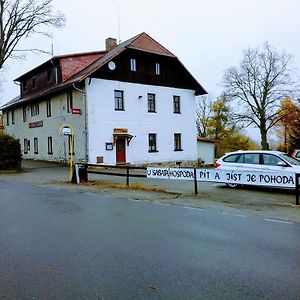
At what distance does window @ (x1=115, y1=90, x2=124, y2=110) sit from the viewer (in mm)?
29156

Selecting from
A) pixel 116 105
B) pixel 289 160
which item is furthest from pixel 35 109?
pixel 289 160

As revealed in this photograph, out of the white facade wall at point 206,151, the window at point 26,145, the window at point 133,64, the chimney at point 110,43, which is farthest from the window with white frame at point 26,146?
the white facade wall at point 206,151

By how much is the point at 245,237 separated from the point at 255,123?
146 ft

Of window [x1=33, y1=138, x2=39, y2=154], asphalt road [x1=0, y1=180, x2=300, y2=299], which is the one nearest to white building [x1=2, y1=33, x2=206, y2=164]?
window [x1=33, y1=138, x2=39, y2=154]

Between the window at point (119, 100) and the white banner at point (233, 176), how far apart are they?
15.5 meters

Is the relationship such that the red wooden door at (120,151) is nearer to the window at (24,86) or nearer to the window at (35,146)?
the window at (35,146)

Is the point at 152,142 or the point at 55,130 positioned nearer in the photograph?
the point at 152,142

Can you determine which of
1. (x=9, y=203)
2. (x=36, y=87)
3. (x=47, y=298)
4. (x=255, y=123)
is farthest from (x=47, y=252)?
(x=255, y=123)

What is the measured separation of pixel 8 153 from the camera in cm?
2467

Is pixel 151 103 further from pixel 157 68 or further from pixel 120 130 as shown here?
pixel 120 130

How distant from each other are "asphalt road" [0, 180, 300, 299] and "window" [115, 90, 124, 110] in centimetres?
2037

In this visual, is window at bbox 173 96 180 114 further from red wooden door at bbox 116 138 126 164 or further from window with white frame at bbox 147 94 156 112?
red wooden door at bbox 116 138 126 164

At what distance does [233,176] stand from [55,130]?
22328 millimetres

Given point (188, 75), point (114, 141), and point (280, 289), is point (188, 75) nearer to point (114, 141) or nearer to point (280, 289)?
point (114, 141)
